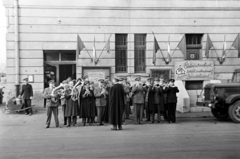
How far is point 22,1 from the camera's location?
16891 millimetres

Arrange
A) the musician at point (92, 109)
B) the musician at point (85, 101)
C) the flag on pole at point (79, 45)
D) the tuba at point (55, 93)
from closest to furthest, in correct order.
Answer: the tuba at point (55, 93), the musician at point (85, 101), the musician at point (92, 109), the flag on pole at point (79, 45)

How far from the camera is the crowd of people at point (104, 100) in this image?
418 inches

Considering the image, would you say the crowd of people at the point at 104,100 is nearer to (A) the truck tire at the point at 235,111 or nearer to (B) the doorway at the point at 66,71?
(A) the truck tire at the point at 235,111

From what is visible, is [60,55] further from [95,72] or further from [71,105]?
[71,105]

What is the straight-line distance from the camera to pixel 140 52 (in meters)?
18.1

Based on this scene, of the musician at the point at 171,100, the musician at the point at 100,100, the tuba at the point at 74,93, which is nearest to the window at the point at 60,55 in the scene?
the tuba at the point at 74,93

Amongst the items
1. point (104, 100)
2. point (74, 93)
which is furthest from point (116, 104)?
point (74, 93)

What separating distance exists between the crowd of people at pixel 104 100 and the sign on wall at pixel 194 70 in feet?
17.7

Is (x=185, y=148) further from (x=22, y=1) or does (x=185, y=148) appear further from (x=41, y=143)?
(x=22, y=1)

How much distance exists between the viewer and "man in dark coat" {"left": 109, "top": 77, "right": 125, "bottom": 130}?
33.8ft

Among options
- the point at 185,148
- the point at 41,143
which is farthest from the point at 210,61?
the point at 41,143

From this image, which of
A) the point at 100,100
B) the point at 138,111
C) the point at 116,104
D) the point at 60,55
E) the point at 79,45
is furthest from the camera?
the point at 60,55

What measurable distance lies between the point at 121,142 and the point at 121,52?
10.5m

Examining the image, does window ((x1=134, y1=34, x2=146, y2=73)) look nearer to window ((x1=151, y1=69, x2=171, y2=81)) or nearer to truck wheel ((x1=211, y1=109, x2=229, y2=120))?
window ((x1=151, y1=69, x2=171, y2=81))
